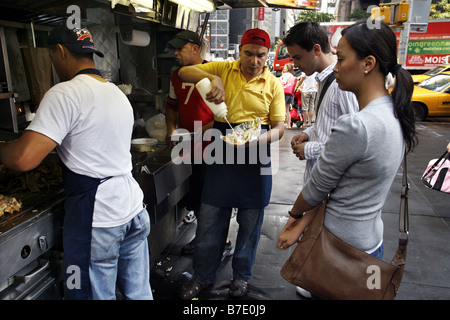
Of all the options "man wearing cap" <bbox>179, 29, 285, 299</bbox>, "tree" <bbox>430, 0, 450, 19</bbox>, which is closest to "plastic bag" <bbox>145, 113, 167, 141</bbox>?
"man wearing cap" <bbox>179, 29, 285, 299</bbox>

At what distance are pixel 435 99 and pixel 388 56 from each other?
37.7 feet

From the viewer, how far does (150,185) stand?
107 inches

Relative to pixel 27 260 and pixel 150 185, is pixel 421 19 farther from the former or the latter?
pixel 27 260

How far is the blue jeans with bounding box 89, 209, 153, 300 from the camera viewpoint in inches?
75.1

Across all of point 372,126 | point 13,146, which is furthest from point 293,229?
point 13,146

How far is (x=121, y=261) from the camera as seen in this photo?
217 centimetres

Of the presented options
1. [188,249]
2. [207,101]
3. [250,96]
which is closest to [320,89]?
[250,96]

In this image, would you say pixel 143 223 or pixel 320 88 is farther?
pixel 320 88

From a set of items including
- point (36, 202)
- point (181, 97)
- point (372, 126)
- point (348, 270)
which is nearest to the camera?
point (372, 126)

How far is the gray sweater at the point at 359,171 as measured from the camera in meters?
1.42

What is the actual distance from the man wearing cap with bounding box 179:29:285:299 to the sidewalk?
277 mm

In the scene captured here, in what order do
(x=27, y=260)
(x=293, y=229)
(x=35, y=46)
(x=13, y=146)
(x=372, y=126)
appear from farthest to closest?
1. (x=35, y=46)
2. (x=27, y=260)
3. (x=293, y=229)
4. (x=13, y=146)
5. (x=372, y=126)

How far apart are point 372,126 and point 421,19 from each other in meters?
7.44

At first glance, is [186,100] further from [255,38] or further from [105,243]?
[105,243]
